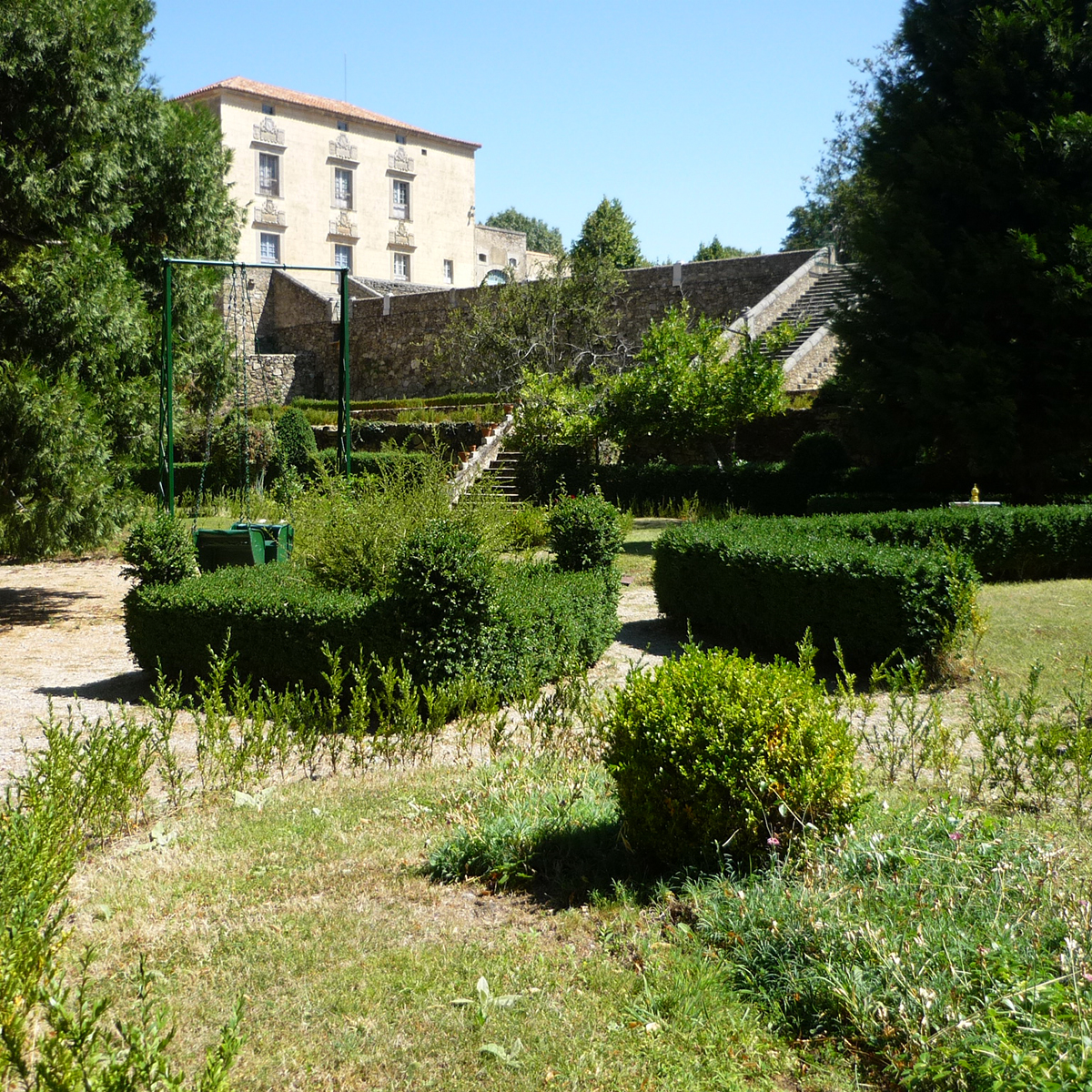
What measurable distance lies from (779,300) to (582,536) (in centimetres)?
1535

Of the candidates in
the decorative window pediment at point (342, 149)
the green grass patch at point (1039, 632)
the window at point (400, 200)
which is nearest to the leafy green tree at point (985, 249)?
the green grass patch at point (1039, 632)

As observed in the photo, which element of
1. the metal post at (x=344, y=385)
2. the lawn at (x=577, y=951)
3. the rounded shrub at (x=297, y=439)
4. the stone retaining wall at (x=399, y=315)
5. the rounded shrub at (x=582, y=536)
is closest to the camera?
the lawn at (x=577, y=951)

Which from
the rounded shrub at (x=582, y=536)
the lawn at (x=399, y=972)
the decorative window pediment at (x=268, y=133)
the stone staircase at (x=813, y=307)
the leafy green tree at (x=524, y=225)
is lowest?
the lawn at (x=399, y=972)

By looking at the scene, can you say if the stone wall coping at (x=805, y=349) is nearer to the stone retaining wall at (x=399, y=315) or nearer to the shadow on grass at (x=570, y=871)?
the stone retaining wall at (x=399, y=315)

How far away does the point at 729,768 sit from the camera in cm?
340

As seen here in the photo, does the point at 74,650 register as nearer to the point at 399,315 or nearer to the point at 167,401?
the point at 167,401

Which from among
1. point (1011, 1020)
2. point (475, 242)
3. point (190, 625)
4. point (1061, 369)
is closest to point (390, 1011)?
point (1011, 1020)

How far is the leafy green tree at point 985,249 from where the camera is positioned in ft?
40.9

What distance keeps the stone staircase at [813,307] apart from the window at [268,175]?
87.2 feet

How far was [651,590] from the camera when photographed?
1108 centimetres

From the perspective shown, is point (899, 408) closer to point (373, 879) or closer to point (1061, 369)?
point (1061, 369)

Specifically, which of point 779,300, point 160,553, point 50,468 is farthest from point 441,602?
point 779,300

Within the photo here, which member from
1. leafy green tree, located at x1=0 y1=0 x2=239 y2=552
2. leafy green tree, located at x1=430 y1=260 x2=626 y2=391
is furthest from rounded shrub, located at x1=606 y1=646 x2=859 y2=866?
leafy green tree, located at x1=430 y1=260 x2=626 y2=391

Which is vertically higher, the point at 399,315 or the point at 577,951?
the point at 399,315
